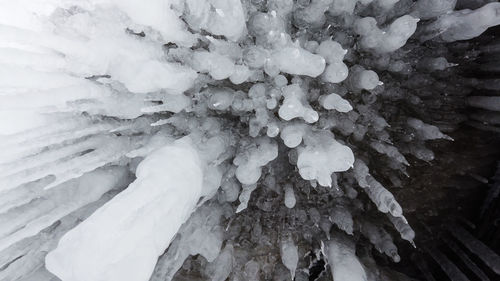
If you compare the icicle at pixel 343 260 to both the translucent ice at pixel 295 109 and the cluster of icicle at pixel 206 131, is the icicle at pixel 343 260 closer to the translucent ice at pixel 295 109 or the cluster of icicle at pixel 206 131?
the cluster of icicle at pixel 206 131

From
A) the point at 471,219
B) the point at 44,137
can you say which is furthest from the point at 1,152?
the point at 471,219

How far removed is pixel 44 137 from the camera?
3.46 ft

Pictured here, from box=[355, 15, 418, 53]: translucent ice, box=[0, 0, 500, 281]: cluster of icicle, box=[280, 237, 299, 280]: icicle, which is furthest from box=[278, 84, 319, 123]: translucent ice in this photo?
box=[280, 237, 299, 280]: icicle

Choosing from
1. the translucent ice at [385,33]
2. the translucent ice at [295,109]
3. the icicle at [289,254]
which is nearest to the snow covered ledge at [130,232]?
the translucent ice at [295,109]

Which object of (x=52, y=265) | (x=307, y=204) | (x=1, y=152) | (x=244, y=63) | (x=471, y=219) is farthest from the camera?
(x=471, y=219)

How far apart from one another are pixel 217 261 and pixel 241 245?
3.1 inches

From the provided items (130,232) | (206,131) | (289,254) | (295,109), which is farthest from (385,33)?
(130,232)

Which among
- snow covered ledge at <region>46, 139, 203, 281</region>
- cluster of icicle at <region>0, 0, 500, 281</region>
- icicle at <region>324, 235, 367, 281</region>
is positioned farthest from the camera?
icicle at <region>324, 235, 367, 281</region>

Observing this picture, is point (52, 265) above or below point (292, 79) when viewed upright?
below

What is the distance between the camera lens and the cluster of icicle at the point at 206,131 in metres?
1.01

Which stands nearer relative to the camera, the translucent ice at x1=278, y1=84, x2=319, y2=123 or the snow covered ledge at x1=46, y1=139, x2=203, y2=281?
the snow covered ledge at x1=46, y1=139, x2=203, y2=281

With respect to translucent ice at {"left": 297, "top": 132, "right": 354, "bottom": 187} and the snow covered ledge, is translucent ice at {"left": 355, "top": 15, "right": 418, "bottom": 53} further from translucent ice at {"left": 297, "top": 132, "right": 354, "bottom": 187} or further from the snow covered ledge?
the snow covered ledge

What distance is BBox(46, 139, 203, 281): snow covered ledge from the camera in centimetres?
84

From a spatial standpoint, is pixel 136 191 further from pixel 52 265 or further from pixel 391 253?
pixel 391 253
